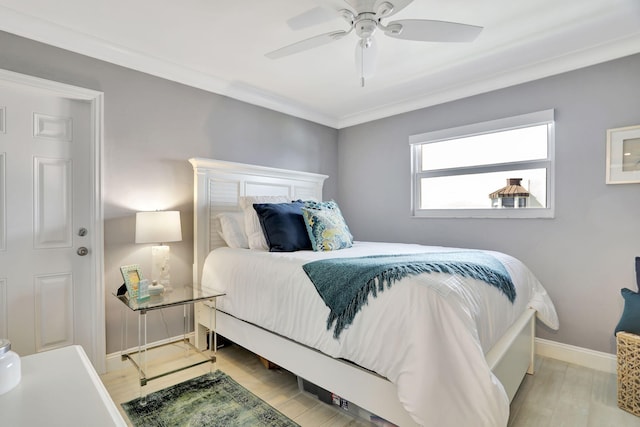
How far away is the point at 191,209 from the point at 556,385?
304 cm

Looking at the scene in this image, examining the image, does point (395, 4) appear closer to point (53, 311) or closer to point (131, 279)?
point (131, 279)

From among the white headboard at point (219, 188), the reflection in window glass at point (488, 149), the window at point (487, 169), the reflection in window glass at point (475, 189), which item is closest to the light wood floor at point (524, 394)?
the white headboard at point (219, 188)

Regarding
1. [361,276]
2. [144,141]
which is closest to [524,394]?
[361,276]

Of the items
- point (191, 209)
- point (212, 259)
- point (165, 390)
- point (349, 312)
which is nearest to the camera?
point (349, 312)

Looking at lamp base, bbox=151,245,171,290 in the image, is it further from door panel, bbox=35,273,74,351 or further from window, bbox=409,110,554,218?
window, bbox=409,110,554,218

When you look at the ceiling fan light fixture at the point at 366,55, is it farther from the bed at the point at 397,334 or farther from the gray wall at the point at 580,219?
the gray wall at the point at 580,219

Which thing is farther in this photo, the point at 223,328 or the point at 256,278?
the point at 223,328

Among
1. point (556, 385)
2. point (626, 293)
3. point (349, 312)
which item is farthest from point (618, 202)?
point (349, 312)

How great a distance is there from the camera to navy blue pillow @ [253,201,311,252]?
2439 mm

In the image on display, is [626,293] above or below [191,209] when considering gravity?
below

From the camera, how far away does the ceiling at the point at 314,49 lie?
1982 millimetres

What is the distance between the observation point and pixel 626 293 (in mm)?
2062

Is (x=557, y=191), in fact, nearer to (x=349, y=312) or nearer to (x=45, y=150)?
(x=349, y=312)

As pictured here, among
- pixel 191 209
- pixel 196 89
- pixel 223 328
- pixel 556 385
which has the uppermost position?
pixel 196 89
